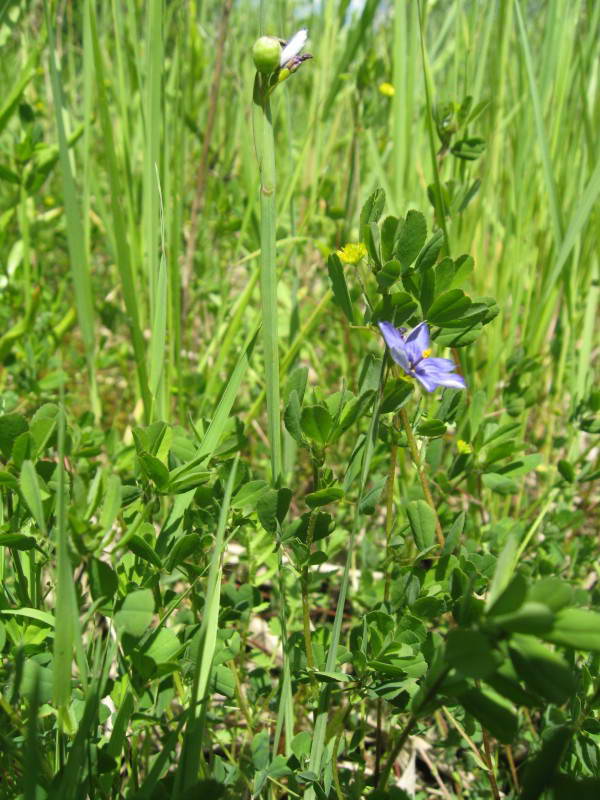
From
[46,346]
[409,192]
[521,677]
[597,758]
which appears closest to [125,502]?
[521,677]

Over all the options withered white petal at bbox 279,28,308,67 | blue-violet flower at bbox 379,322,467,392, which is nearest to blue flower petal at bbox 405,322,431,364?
blue-violet flower at bbox 379,322,467,392

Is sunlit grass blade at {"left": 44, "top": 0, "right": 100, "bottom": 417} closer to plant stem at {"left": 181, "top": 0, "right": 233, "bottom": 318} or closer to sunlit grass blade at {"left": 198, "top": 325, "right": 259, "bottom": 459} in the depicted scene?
sunlit grass blade at {"left": 198, "top": 325, "right": 259, "bottom": 459}

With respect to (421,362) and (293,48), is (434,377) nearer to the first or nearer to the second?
(421,362)

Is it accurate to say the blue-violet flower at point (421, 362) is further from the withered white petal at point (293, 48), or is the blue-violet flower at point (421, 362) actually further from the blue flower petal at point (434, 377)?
the withered white petal at point (293, 48)

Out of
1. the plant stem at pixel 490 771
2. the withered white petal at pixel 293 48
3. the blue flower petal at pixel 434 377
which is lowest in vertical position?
the plant stem at pixel 490 771

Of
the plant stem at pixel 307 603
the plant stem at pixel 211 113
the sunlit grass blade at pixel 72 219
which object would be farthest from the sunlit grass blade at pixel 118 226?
the plant stem at pixel 211 113
